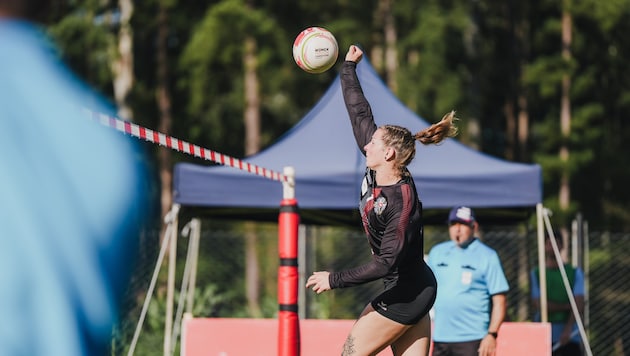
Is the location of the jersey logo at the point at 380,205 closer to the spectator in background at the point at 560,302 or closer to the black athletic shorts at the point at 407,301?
the black athletic shorts at the point at 407,301

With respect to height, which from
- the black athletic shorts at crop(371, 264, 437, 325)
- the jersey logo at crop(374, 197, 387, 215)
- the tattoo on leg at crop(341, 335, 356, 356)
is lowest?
the tattoo on leg at crop(341, 335, 356, 356)

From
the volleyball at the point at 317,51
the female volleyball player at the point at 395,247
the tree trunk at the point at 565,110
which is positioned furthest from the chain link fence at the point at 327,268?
the tree trunk at the point at 565,110

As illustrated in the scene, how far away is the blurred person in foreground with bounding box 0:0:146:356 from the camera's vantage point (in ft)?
4.01

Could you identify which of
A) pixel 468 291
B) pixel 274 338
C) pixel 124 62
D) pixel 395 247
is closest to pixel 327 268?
pixel 124 62

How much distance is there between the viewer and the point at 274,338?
767 cm

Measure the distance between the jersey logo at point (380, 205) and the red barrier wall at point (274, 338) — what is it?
276 centimetres

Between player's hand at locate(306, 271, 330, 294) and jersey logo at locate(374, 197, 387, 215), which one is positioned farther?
jersey logo at locate(374, 197, 387, 215)

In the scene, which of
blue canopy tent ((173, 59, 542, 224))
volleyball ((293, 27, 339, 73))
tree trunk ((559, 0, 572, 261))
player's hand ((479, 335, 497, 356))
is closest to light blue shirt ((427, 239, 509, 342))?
player's hand ((479, 335, 497, 356))

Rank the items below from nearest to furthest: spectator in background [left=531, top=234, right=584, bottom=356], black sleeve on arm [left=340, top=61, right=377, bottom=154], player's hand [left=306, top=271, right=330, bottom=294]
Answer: player's hand [left=306, top=271, right=330, bottom=294] → black sleeve on arm [left=340, top=61, right=377, bottom=154] → spectator in background [left=531, top=234, right=584, bottom=356]

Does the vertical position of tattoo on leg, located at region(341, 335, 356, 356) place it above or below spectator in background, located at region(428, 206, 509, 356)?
below

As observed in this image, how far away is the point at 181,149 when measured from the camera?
5480mm

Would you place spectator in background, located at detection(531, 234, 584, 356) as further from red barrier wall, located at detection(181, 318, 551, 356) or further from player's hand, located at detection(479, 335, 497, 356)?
player's hand, located at detection(479, 335, 497, 356)

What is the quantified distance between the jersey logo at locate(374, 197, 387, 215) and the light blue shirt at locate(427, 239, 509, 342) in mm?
2493

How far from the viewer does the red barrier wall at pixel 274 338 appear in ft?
24.8
